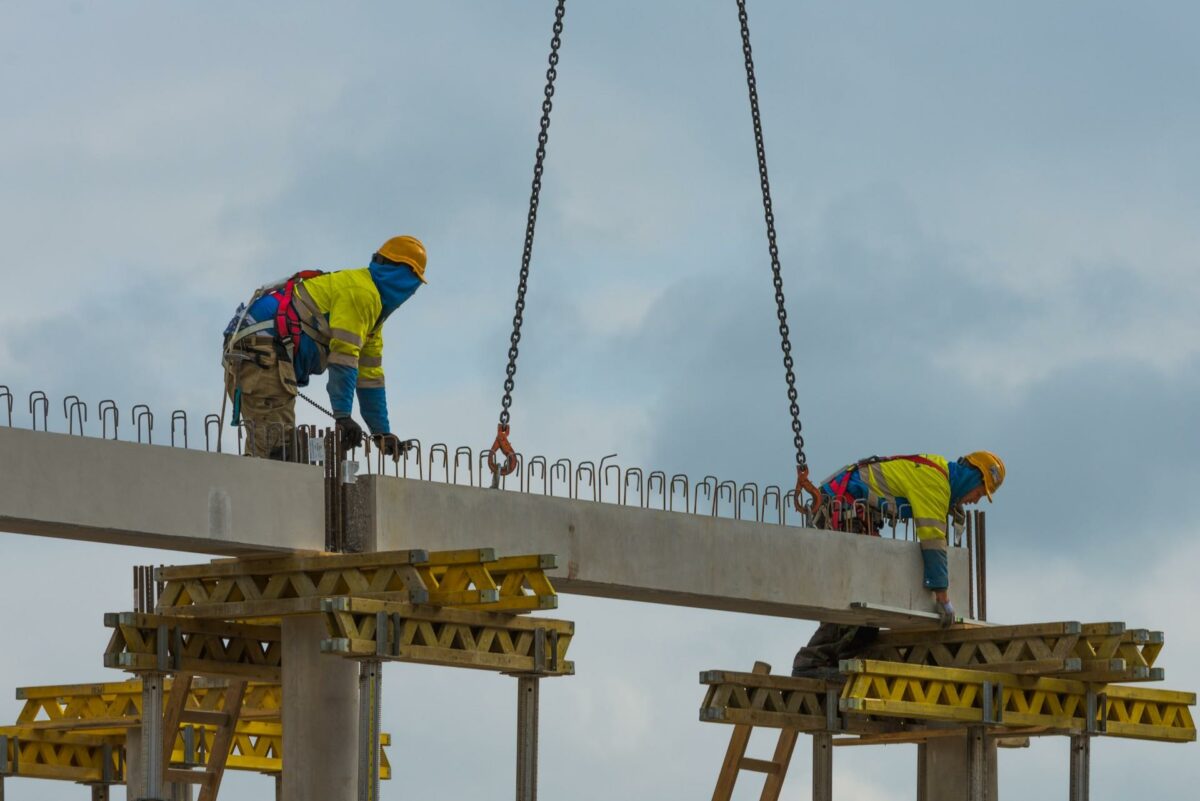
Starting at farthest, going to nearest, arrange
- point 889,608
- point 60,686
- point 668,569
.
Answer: point 60,686
point 889,608
point 668,569

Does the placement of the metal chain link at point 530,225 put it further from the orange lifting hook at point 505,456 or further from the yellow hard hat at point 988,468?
the yellow hard hat at point 988,468

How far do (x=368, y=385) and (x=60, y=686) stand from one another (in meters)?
8.80

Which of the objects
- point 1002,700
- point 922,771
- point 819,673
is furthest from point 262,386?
point 922,771

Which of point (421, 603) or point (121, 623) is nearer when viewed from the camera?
point (421, 603)

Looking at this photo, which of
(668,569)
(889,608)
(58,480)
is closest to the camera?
(58,480)

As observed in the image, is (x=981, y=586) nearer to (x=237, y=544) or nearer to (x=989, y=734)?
(x=989, y=734)

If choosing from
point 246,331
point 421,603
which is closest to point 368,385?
point 246,331

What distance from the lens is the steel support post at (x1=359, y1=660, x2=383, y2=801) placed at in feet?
78.8

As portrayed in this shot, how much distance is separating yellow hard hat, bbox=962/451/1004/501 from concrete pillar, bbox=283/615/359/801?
26.6 feet

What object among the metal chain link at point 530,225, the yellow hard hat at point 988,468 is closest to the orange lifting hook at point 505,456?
the metal chain link at point 530,225

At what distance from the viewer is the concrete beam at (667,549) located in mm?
25500

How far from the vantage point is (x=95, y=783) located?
34.4 metres

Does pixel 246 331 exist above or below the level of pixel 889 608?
above

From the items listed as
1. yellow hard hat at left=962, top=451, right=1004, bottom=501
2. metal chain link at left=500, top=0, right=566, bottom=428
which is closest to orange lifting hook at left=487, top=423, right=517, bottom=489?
metal chain link at left=500, top=0, right=566, bottom=428
